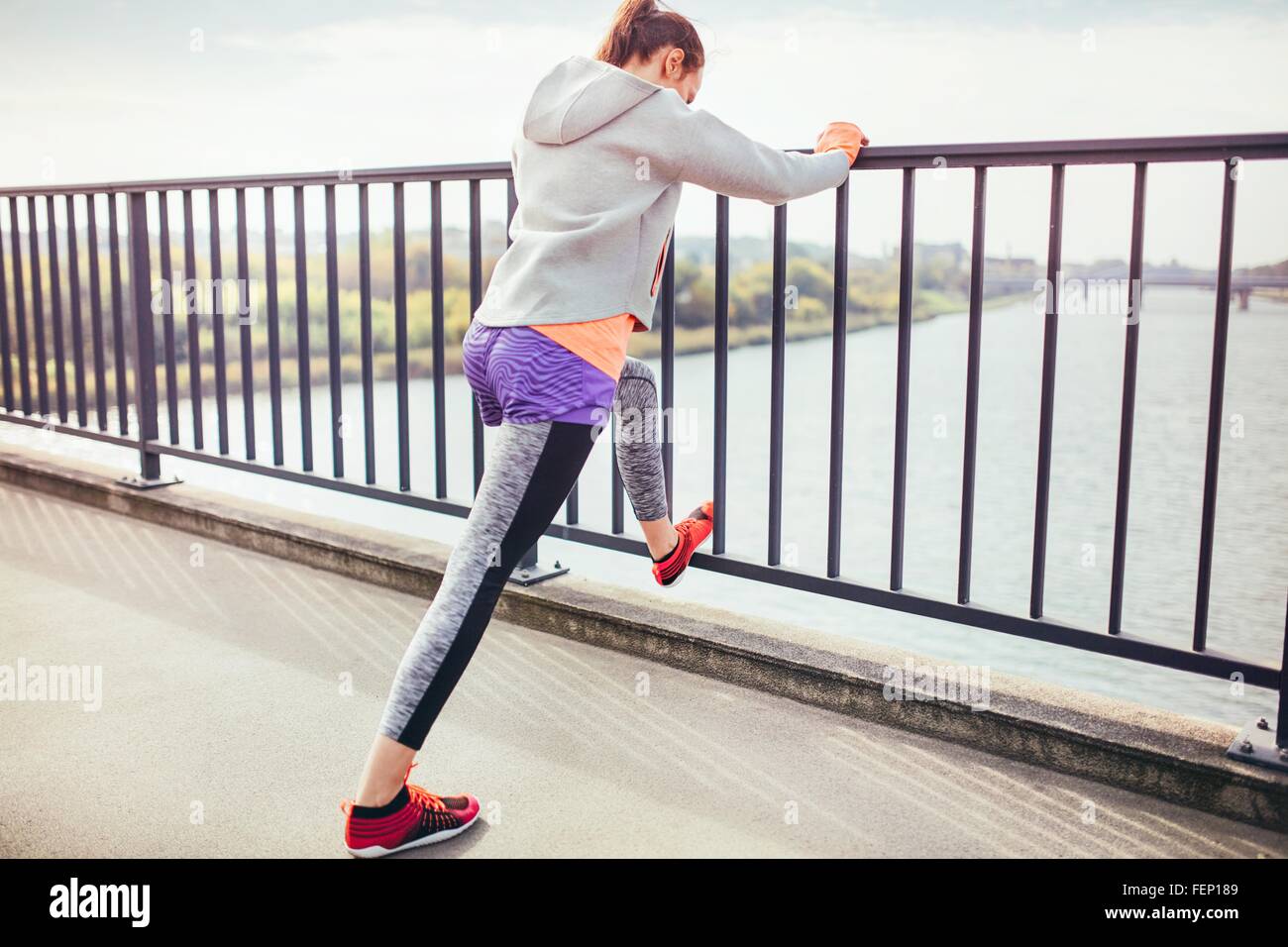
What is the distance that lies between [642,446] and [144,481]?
2343 mm

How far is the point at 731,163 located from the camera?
4.99 ft

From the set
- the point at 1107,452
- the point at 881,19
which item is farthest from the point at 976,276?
the point at 881,19

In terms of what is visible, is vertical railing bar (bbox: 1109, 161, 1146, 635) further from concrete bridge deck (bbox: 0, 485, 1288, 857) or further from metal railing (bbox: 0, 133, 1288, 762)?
concrete bridge deck (bbox: 0, 485, 1288, 857)

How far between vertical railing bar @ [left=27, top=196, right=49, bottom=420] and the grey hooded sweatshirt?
3275 millimetres

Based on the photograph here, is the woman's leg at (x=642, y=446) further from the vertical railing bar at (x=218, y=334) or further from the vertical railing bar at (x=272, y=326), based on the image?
the vertical railing bar at (x=218, y=334)

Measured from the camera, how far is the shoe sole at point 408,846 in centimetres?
147

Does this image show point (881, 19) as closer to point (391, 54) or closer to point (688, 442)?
point (391, 54)

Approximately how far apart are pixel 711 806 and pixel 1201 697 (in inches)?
67.7

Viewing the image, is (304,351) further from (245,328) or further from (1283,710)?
(1283,710)

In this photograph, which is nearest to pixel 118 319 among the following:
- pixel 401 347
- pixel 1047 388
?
pixel 401 347

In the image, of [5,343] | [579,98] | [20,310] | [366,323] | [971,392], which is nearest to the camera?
[579,98]

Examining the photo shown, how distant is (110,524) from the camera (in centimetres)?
337

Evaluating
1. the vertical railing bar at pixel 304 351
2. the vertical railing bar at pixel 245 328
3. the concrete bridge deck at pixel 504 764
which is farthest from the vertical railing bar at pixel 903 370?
the vertical railing bar at pixel 245 328

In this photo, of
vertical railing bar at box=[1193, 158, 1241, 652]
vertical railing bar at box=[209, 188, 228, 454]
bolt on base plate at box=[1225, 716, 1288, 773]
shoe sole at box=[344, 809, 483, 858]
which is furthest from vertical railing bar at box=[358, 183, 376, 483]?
bolt on base plate at box=[1225, 716, 1288, 773]
